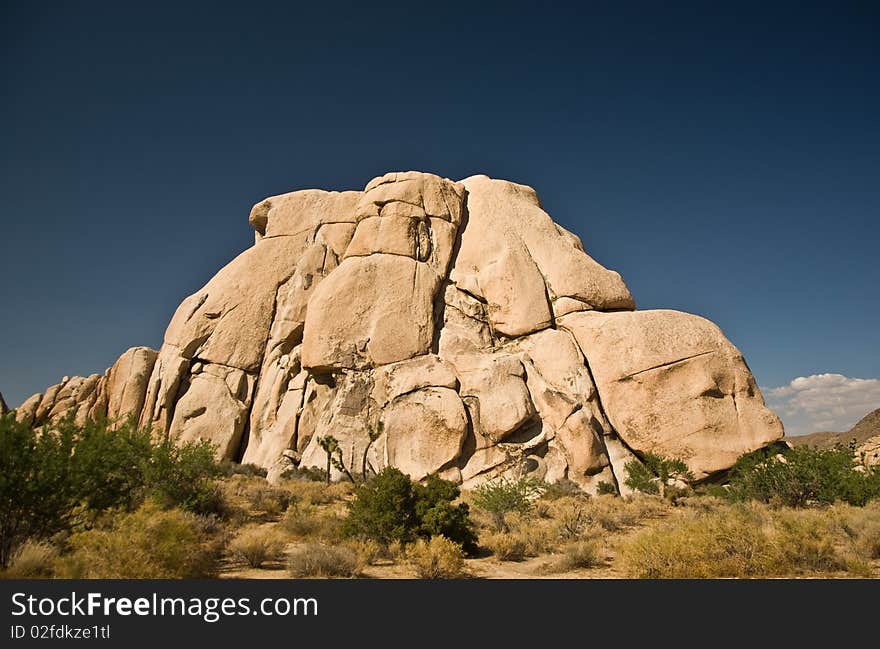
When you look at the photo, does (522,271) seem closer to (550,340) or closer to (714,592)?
(550,340)

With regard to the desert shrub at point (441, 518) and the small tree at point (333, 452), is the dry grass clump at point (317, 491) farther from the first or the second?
the desert shrub at point (441, 518)

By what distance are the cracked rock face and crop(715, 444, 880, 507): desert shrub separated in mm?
2670

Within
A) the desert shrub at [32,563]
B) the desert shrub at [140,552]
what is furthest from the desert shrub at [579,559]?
the desert shrub at [32,563]

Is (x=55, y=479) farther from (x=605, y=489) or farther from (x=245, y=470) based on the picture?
(x=605, y=489)

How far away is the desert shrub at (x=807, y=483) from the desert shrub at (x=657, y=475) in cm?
199

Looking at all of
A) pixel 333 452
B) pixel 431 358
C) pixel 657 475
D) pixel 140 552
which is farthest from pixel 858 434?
pixel 140 552

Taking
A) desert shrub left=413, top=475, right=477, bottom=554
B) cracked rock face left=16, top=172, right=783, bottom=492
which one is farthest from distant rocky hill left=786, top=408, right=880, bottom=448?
desert shrub left=413, top=475, right=477, bottom=554

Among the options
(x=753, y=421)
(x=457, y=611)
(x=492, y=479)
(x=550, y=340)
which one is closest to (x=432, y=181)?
(x=550, y=340)

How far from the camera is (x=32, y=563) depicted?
852cm

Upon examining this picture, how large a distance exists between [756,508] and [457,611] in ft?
45.0

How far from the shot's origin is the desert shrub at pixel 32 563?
8438 mm

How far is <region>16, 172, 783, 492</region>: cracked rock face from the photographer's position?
78.0ft

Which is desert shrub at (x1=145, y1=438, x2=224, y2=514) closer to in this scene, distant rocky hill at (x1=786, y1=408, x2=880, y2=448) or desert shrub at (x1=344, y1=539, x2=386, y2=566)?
desert shrub at (x1=344, y1=539, x2=386, y2=566)

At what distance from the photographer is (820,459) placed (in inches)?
771
